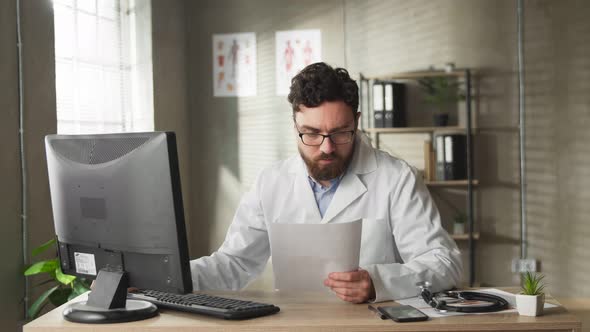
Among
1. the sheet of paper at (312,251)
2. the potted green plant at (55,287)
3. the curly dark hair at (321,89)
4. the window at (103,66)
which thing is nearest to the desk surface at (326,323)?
the sheet of paper at (312,251)

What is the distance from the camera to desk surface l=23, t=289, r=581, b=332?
1.61 meters

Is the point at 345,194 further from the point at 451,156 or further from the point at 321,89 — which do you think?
the point at 451,156

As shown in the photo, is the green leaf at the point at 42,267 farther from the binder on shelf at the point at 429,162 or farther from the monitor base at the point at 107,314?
the binder on shelf at the point at 429,162

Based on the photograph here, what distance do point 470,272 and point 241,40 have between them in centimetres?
232

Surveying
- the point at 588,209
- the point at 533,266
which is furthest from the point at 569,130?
the point at 533,266

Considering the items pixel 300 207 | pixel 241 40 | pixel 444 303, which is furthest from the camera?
pixel 241 40

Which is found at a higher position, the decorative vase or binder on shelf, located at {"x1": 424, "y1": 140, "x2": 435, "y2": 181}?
the decorative vase

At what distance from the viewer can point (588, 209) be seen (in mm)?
4914

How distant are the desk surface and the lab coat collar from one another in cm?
62

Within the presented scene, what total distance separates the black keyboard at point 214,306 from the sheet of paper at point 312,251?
19cm

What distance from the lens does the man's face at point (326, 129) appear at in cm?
228

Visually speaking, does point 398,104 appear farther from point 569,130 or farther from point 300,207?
point 300,207

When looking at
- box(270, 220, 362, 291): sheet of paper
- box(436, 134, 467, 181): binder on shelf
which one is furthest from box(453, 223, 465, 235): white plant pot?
box(270, 220, 362, 291): sheet of paper

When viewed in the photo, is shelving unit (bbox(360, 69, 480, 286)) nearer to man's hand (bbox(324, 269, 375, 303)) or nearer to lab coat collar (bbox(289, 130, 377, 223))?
lab coat collar (bbox(289, 130, 377, 223))
